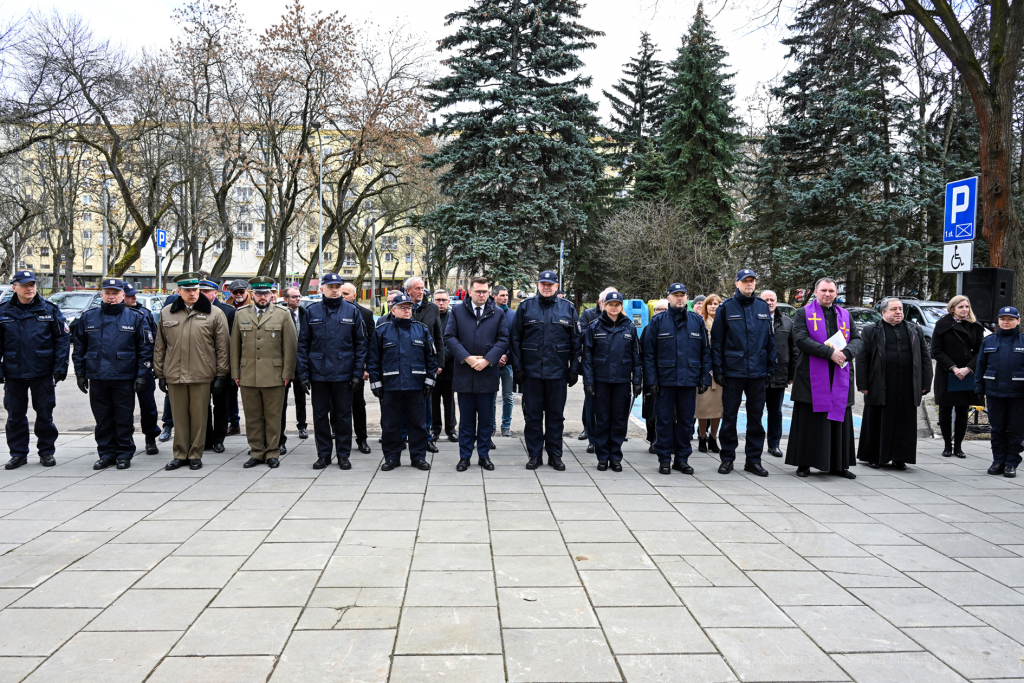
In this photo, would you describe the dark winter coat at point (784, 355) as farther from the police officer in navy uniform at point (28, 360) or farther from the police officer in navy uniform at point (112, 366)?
the police officer in navy uniform at point (28, 360)

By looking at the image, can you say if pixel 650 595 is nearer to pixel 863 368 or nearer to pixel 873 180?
pixel 863 368

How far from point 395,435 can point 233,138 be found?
28.8m

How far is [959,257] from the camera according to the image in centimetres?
912

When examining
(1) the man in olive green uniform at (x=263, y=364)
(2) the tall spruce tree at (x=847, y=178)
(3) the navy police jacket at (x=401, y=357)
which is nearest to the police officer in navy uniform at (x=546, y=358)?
(3) the navy police jacket at (x=401, y=357)

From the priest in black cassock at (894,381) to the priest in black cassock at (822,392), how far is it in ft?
1.20

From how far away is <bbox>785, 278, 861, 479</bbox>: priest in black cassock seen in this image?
7.23 meters

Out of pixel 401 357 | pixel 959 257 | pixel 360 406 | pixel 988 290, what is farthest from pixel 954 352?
pixel 360 406

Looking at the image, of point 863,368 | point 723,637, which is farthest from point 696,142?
point 723,637

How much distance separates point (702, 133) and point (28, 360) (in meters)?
30.5

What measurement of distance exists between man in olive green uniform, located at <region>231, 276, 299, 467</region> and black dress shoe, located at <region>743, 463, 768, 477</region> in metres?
5.09

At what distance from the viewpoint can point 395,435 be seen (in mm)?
7504

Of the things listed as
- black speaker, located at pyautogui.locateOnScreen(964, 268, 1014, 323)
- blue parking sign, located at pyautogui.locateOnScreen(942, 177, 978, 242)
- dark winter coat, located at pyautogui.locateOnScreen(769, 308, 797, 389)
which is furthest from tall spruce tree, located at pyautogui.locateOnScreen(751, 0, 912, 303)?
dark winter coat, located at pyautogui.locateOnScreen(769, 308, 797, 389)

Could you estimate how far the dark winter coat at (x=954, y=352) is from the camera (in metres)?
8.50

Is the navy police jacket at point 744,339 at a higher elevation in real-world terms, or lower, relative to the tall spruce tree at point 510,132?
lower
